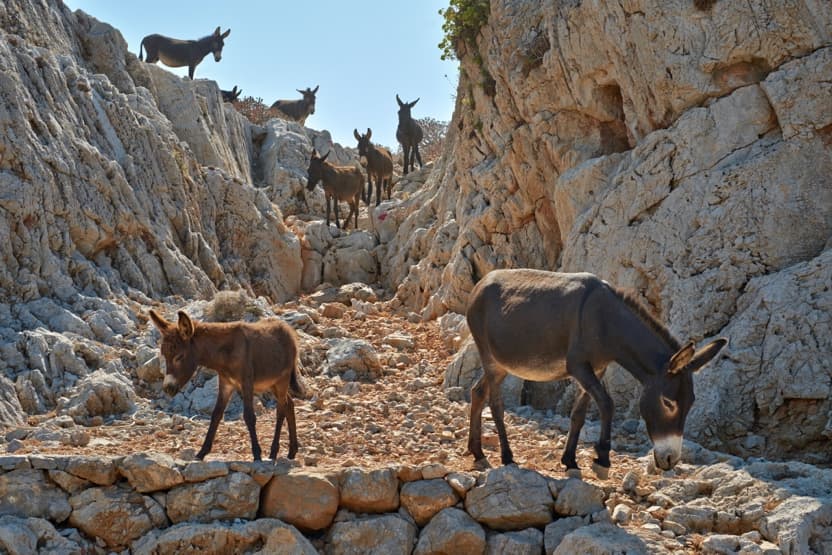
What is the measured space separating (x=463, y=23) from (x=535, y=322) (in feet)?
35.3

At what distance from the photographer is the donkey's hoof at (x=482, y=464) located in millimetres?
8290

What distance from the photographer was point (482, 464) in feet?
27.5

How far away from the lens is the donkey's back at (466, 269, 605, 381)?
26.8 feet

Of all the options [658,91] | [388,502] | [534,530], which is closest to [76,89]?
[658,91]

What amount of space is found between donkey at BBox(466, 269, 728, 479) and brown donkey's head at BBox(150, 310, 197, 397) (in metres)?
2.92

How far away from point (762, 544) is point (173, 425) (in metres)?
7.11

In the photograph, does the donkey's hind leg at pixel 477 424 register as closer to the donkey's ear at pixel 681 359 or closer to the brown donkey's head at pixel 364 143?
the donkey's ear at pixel 681 359

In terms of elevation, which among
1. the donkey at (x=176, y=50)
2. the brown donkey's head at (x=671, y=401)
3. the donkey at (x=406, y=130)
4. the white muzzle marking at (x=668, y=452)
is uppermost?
the donkey at (x=176, y=50)

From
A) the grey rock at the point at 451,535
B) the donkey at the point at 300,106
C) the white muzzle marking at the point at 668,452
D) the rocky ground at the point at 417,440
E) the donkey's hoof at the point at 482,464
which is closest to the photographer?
the rocky ground at the point at 417,440

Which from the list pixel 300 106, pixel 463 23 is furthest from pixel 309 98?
pixel 463 23

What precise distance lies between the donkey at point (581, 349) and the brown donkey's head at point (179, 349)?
2.92m

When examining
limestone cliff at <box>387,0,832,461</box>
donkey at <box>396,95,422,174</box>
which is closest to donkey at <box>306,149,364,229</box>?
donkey at <box>396,95,422,174</box>

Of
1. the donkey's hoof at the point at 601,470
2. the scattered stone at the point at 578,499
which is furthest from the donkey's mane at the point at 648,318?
the scattered stone at the point at 578,499

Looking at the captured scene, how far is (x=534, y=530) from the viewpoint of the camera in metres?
7.22
